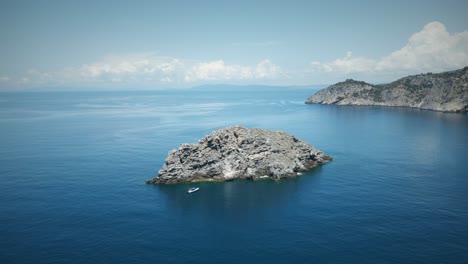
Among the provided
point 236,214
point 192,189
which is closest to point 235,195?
point 236,214

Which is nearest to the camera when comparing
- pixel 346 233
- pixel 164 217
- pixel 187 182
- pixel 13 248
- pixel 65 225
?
pixel 13 248

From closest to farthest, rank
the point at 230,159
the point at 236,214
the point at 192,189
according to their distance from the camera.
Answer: the point at 236,214
the point at 192,189
the point at 230,159

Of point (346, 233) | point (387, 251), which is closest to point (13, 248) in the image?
point (346, 233)

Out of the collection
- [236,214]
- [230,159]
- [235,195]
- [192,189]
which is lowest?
[236,214]

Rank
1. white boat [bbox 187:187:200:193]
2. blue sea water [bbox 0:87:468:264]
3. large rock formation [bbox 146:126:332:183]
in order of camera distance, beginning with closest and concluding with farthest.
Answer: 1. blue sea water [bbox 0:87:468:264]
2. white boat [bbox 187:187:200:193]
3. large rock formation [bbox 146:126:332:183]

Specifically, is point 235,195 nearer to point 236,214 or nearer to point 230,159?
point 236,214

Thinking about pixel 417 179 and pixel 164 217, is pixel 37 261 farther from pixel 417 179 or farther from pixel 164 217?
pixel 417 179

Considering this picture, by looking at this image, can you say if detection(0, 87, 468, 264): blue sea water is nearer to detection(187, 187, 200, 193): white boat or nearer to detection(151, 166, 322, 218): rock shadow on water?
detection(151, 166, 322, 218): rock shadow on water

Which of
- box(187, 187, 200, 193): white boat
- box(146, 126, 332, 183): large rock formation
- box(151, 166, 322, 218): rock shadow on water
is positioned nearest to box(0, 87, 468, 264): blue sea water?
box(151, 166, 322, 218): rock shadow on water
